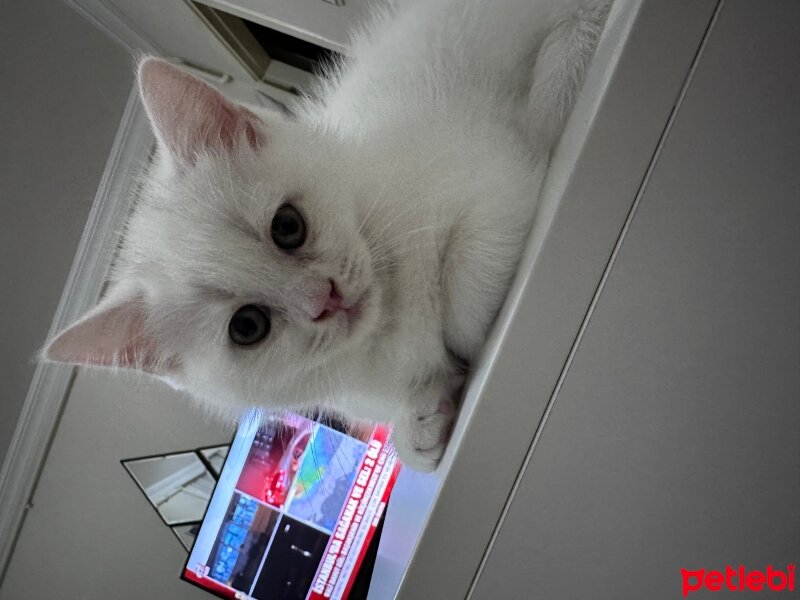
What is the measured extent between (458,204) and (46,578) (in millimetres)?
2640

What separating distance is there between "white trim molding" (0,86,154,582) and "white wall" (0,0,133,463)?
0.04 metres

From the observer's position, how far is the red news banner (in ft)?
6.19

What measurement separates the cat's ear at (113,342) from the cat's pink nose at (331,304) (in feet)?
1.01

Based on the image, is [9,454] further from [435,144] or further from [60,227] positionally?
[435,144]

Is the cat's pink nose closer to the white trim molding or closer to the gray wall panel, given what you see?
the gray wall panel

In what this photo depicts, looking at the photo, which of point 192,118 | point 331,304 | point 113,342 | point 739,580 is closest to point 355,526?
point 113,342

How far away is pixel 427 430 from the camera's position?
0.70 m

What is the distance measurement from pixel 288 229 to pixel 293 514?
5.01 feet

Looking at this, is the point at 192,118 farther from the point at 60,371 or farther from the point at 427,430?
the point at 60,371

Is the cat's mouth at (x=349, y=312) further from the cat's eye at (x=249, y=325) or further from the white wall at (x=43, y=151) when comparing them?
the white wall at (x=43, y=151)

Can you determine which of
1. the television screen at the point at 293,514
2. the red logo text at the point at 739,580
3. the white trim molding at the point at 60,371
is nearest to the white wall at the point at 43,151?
the white trim molding at the point at 60,371

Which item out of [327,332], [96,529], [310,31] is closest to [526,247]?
[327,332]

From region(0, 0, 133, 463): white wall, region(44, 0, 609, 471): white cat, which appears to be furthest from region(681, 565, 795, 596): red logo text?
region(0, 0, 133, 463): white wall

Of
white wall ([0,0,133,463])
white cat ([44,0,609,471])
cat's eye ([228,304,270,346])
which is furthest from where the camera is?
white wall ([0,0,133,463])
